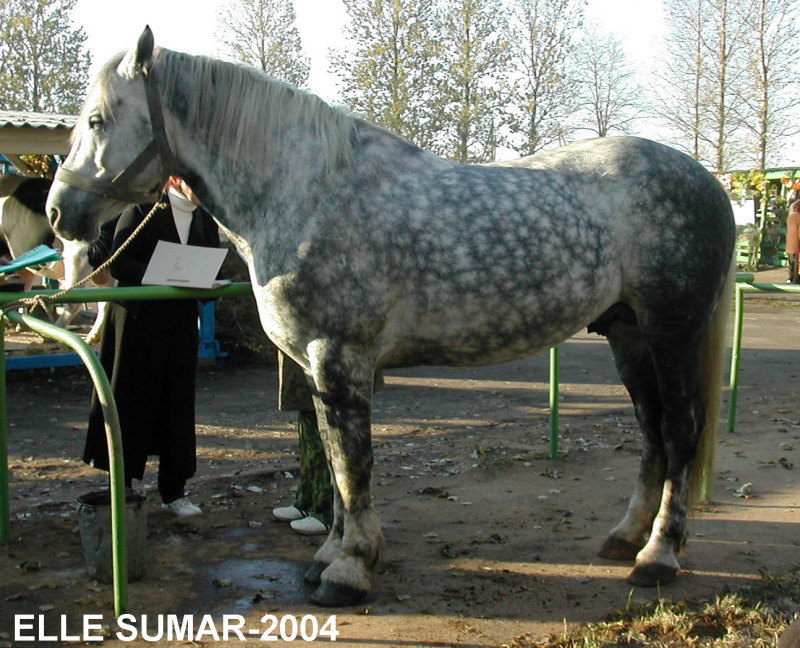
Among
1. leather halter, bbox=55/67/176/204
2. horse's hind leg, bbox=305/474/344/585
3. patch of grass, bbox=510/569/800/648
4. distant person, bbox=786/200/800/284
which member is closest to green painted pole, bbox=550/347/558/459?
patch of grass, bbox=510/569/800/648

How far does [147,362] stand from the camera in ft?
13.6

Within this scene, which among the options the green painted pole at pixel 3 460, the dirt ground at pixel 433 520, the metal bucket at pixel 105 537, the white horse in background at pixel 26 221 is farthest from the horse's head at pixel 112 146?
the white horse in background at pixel 26 221

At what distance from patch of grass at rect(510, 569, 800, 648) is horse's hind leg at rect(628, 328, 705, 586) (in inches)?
9.6

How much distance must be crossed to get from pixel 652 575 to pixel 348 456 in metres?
1.42

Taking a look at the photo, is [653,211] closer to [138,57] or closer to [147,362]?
[138,57]

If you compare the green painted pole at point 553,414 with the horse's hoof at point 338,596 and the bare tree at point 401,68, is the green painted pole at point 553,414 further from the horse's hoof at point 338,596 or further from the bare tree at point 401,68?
the bare tree at point 401,68

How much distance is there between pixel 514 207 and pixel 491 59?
2881 cm

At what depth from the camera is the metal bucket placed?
342 cm

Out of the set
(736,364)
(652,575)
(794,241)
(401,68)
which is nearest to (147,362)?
(652,575)

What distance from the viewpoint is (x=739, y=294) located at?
5941 millimetres

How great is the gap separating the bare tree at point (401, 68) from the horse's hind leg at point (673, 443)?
87.6ft

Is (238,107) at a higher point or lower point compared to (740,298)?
higher

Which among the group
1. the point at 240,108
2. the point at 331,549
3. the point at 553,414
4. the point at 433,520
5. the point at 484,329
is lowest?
the point at 433,520

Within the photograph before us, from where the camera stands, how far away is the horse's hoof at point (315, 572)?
351 cm
